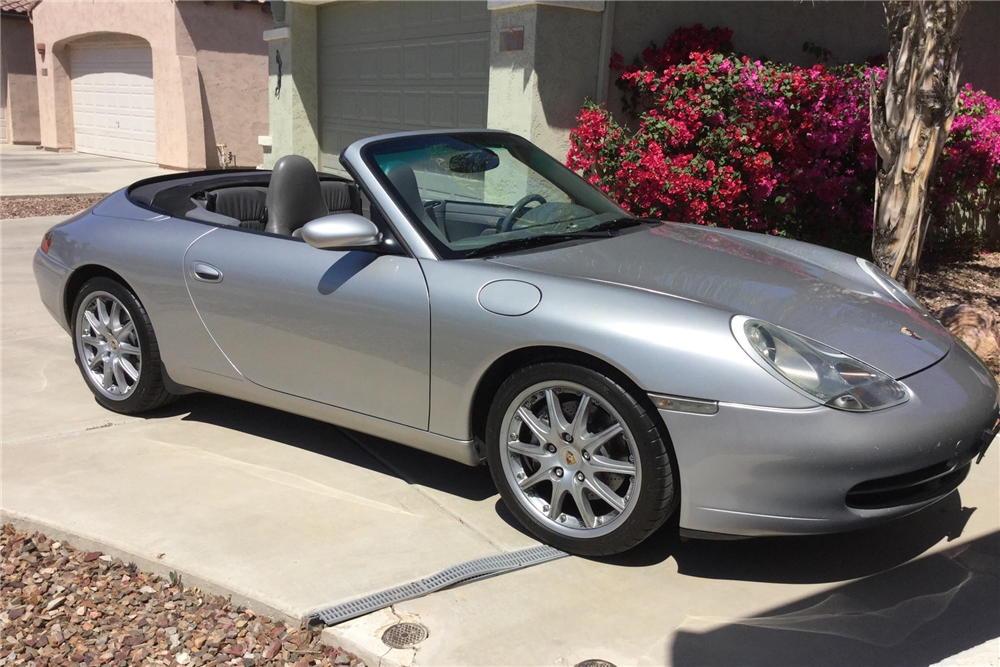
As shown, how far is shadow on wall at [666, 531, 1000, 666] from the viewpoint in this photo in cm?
274

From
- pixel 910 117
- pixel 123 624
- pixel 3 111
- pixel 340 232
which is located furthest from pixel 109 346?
pixel 3 111

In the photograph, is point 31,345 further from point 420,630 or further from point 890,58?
point 890,58

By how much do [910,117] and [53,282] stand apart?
190 inches

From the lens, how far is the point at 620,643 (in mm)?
2791

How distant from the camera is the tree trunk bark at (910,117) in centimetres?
516

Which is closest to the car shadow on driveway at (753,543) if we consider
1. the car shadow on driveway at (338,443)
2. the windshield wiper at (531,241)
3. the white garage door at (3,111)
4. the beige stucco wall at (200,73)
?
the car shadow on driveway at (338,443)

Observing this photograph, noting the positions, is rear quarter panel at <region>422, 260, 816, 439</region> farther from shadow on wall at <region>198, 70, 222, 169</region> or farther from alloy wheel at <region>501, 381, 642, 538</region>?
shadow on wall at <region>198, 70, 222, 169</region>

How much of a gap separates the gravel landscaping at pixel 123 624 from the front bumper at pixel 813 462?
1.21m

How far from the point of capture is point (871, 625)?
2896mm

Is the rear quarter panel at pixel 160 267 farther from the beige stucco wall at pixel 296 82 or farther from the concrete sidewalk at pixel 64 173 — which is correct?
the concrete sidewalk at pixel 64 173

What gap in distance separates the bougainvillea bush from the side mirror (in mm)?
4354

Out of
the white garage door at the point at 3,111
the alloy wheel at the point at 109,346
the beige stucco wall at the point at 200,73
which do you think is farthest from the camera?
the white garage door at the point at 3,111

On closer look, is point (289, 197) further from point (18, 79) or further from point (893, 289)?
point (18, 79)

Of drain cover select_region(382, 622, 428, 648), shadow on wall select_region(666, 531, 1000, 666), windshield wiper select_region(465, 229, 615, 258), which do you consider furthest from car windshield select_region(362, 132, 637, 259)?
shadow on wall select_region(666, 531, 1000, 666)
